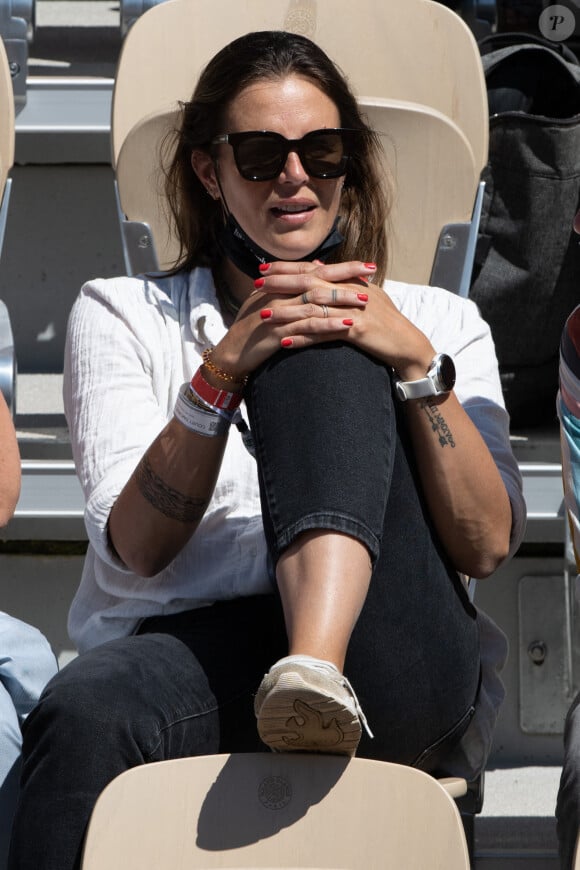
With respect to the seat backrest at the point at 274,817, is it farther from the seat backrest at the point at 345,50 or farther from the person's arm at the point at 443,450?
the seat backrest at the point at 345,50

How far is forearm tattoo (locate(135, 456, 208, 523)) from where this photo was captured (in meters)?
1.36

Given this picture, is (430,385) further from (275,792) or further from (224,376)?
Result: (275,792)

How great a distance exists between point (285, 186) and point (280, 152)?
38 mm

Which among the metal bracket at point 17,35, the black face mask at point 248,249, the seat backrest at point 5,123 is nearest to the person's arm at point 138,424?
the black face mask at point 248,249

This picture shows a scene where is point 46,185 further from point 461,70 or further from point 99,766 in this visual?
point 99,766

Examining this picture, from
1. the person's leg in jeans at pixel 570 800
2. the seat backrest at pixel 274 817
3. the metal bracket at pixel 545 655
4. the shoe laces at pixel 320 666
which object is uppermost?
the shoe laces at pixel 320 666

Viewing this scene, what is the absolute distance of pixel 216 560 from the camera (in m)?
1.44

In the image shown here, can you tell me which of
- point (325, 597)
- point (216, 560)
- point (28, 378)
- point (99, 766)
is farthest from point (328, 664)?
point (28, 378)

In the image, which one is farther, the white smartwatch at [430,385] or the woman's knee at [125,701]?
the white smartwatch at [430,385]

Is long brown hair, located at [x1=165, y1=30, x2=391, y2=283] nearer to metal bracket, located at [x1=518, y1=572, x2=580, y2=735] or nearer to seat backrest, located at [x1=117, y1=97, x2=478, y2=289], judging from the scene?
seat backrest, located at [x1=117, y1=97, x2=478, y2=289]

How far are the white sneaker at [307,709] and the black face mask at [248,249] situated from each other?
58 centimetres

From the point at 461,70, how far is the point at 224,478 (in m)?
0.79

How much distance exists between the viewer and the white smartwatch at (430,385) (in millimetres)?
1330

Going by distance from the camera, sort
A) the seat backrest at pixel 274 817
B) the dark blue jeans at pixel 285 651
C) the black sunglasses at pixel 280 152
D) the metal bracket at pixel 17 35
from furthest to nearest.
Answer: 1. the metal bracket at pixel 17 35
2. the black sunglasses at pixel 280 152
3. the dark blue jeans at pixel 285 651
4. the seat backrest at pixel 274 817
